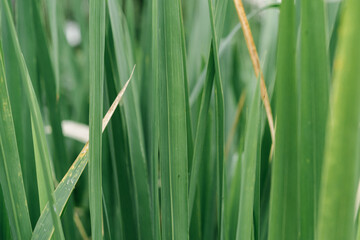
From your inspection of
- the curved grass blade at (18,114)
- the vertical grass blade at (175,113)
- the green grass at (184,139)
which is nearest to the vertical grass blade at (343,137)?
the green grass at (184,139)

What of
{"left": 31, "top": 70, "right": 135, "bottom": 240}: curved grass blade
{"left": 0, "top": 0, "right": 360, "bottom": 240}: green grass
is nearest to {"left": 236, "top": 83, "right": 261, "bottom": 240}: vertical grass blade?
{"left": 0, "top": 0, "right": 360, "bottom": 240}: green grass

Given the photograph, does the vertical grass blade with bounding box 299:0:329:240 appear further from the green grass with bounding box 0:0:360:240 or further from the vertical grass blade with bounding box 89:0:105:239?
the vertical grass blade with bounding box 89:0:105:239

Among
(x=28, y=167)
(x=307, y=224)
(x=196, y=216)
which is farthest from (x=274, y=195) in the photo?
(x=28, y=167)

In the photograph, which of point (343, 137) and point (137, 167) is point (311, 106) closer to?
point (343, 137)

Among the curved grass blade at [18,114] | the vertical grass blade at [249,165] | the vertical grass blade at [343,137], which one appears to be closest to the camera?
the vertical grass blade at [343,137]

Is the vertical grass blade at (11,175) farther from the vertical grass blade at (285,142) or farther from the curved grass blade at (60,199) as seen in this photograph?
the vertical grass blade at (285,142)

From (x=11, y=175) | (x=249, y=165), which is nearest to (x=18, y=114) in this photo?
(x=11, y=175)
